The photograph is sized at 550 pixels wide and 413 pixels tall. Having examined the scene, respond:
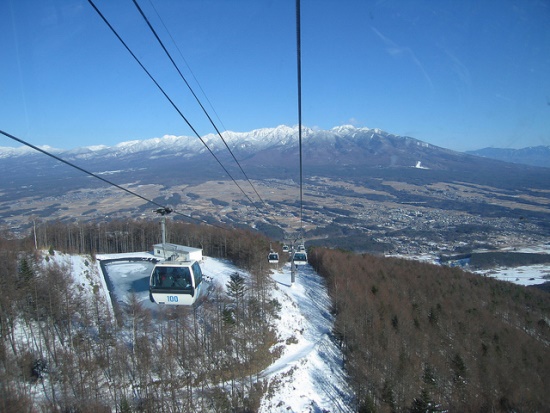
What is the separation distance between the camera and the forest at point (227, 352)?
43.4 ft

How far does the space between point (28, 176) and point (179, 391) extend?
122005 millimetres

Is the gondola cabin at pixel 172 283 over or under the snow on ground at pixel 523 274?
over

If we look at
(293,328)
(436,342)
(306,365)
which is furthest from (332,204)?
(306,365)

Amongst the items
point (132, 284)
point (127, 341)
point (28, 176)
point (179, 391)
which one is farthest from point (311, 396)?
point (28, 176)

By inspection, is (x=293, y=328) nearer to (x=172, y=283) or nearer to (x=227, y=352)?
(x=227, y=352)

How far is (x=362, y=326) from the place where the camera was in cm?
2048

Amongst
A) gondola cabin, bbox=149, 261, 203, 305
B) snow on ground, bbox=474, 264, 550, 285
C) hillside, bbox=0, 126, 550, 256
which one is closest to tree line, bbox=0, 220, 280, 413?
gondola cabin, bbox=149, 261, 203, 305

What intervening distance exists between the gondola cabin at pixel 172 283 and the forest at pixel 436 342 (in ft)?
30.9

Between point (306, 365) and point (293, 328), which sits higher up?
point (293, 328)

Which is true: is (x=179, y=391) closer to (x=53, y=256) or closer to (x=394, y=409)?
(x=394, y=409)

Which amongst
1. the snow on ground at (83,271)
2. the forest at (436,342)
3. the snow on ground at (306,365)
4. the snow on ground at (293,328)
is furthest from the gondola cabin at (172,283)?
the snow on ground at (83,271)

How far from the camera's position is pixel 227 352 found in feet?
52.1

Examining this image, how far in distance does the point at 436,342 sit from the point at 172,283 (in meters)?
17.2

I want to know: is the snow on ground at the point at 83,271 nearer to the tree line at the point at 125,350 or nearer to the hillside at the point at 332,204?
the tree line at the point at 125,350
